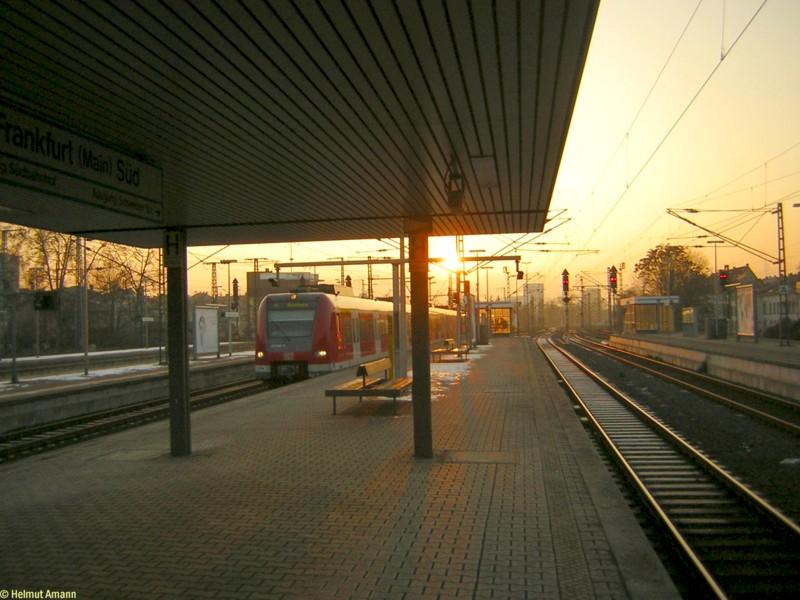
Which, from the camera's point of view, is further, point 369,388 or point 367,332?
point 367,332

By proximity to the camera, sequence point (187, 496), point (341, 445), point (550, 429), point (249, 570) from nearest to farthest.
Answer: point (249, 570) < point (187, 496) < point (341, 445) < point (550, 429)

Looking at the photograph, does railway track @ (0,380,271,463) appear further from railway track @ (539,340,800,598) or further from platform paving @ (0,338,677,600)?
railway track @ (539,340,800,598)

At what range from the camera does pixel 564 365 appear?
98.2 feet

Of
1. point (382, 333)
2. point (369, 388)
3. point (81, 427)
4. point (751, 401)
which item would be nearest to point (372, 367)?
point (369, 388)

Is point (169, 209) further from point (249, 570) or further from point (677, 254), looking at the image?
point (677, 254)

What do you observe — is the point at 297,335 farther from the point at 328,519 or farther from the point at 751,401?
the point at 328,519

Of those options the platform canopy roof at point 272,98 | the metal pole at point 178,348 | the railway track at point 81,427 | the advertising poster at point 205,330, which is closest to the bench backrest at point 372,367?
the metal pole at point 178,348

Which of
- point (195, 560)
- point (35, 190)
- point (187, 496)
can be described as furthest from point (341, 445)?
point (35, 190)

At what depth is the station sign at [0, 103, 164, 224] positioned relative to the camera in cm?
533

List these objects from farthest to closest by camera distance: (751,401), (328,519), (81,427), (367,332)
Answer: (367,332) → (751,401) → (81,427) → (328,519)

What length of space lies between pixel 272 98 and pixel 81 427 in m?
10.8

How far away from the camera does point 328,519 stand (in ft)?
21.0

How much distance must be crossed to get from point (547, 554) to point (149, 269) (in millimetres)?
49454

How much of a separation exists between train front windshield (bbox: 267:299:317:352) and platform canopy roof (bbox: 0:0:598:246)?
13.1 metres
